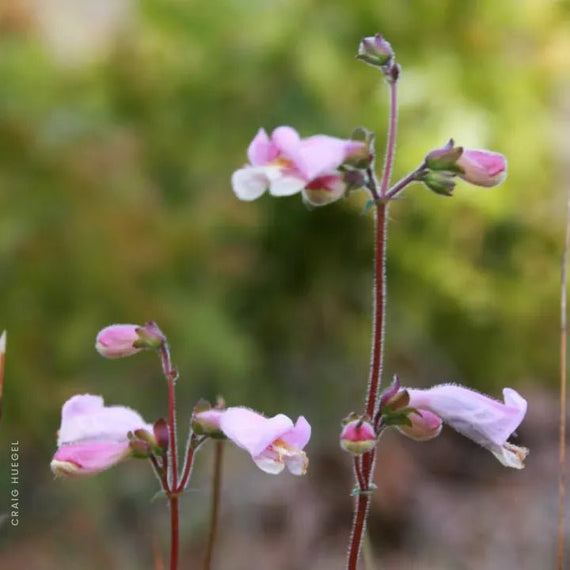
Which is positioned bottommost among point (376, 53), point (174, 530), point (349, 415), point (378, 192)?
point (174, 530)

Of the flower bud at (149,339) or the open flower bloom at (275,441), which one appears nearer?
the open flower bloom at (275,441)

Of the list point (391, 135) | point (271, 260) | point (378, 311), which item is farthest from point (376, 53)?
point (271, 260)

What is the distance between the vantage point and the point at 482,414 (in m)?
0.65

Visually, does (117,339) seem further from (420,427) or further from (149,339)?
(420,427)

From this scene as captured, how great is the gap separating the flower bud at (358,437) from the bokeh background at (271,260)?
134 cm

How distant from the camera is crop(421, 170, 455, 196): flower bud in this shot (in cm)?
65

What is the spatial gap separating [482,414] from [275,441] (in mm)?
151

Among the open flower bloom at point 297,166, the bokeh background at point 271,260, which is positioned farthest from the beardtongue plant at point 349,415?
the bokeh background at point 271,260

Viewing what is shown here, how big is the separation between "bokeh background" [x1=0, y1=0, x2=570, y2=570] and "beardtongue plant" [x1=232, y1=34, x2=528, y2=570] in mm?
1254

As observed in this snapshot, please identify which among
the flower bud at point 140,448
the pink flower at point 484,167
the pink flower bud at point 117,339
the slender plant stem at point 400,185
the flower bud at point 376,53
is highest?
the flower bud at point 376,53

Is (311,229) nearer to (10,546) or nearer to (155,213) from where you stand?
(155,213)

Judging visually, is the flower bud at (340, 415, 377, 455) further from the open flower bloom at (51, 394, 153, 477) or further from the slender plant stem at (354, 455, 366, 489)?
the open flower bloom at (51, 394, 153, 477)

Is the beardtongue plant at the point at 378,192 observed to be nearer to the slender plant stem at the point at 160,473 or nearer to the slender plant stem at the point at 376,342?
the slender plant stem at the point at 376,342

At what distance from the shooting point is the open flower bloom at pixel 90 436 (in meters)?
0.68
